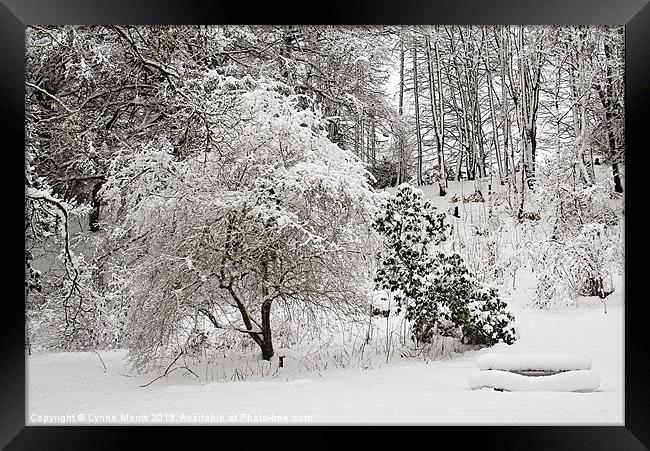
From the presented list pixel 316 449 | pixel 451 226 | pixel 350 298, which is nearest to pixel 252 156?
pixel 350 298

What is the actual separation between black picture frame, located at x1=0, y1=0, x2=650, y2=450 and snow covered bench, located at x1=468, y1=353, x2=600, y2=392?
91cm

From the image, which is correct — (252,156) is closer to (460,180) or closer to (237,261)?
(237,261)

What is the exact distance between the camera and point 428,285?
4113 mm

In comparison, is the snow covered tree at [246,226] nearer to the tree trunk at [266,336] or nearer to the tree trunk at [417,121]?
the tree trunk at [266,336]

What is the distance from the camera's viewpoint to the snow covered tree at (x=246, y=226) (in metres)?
3.72

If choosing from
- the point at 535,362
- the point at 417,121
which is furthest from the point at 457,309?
the point at 417,121

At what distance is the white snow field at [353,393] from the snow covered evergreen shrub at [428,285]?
148mm

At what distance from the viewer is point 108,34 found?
4.34 m

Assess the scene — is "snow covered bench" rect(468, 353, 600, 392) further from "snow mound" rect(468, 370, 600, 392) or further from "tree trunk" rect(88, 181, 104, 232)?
"tree trunk" rect(88, 181, 104, 232)

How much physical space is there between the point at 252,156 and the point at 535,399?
2.08 meters
